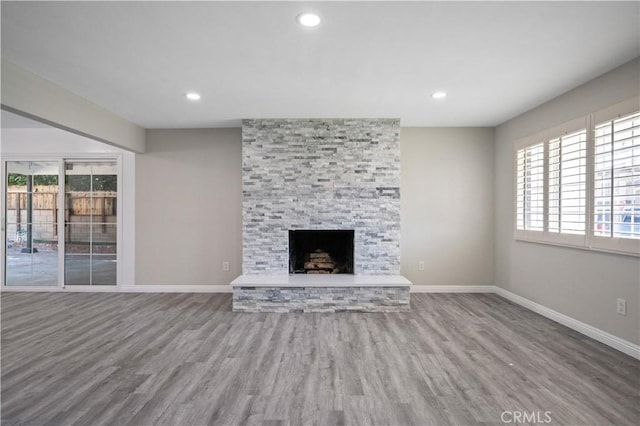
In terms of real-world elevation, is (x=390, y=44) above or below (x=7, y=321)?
above

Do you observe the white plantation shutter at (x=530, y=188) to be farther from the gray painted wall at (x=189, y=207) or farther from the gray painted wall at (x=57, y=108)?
the gray painted wall at (x=57, y=108)

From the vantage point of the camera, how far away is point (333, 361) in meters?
2.73

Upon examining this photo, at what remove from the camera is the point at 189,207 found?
5.11m

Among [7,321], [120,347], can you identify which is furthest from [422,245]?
[7,321]

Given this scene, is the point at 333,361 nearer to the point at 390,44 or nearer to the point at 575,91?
the point at 390,44

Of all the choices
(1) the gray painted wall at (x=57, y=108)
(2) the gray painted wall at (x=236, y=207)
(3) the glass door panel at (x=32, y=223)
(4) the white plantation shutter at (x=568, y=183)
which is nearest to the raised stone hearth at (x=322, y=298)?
(2) the gray painted wall at (x=236, y=207)

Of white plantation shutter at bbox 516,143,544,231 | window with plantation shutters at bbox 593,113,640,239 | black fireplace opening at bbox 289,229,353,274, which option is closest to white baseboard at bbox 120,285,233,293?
black fireplace opening at bbox 289,229,353,274

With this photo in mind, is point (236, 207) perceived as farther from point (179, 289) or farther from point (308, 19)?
point (308, 19)

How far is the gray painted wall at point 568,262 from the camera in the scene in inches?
113

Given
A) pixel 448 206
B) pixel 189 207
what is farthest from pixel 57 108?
pixel 448 206

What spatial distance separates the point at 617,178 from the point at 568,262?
106 centimetres

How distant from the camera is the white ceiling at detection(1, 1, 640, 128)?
2.10m

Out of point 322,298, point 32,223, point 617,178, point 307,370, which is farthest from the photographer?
point 32,223

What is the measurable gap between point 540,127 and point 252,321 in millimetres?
4152
